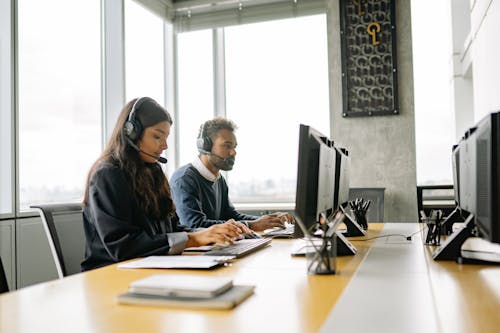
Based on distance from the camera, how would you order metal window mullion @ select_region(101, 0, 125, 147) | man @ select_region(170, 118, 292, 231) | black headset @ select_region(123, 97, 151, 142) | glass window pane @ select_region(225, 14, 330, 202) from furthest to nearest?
glass window pane @ select_region(225, 14, 330, 202) → metal window mullion @ select_region(101, 0, 125, 147) → man @ select_region(170, 118, 292, 231) → black headset @ select_region(123, 97, 151, 142)

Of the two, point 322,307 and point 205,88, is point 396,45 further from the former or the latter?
point 322,307

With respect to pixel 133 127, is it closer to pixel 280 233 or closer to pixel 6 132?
pixel 280 233

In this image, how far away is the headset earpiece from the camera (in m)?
1.84

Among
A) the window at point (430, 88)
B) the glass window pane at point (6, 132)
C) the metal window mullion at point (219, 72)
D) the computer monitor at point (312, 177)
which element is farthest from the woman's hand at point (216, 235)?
the metal window mullion at point (219, 72)

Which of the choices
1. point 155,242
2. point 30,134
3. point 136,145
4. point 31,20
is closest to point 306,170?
point 155,242

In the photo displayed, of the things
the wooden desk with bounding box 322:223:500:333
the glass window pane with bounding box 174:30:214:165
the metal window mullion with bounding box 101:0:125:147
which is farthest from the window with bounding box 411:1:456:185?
the wooden desk with bounding box 322:223:500:333

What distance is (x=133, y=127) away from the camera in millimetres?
1838

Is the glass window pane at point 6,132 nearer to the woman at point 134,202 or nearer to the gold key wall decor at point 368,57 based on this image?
the woman at point 134,202

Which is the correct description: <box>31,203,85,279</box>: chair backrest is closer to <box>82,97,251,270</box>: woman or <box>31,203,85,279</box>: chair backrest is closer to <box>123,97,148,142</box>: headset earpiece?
<box>82,97,251,270</box>: woman

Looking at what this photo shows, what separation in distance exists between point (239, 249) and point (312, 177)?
1.48 feet

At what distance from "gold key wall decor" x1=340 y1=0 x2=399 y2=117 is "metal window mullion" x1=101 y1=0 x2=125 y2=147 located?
5.93 feet

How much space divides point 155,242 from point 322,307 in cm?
83

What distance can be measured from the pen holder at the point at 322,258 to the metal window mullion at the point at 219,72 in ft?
10.8

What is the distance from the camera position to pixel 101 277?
1.29 metres
